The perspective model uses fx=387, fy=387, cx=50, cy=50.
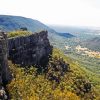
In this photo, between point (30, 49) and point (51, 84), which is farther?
point (30, 49)

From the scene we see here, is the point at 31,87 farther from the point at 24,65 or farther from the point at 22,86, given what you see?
the point at 24,65

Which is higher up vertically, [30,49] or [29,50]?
[30,49]

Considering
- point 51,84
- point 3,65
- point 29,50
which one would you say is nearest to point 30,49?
point 29,50

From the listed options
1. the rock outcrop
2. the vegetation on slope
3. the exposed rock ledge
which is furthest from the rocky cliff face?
the rock outcrop

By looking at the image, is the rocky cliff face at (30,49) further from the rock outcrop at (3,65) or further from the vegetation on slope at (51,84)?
the rock outcrop at (3,65)

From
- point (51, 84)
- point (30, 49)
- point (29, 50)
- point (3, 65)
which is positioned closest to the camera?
point (3, 65)

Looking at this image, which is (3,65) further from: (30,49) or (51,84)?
(30,49)

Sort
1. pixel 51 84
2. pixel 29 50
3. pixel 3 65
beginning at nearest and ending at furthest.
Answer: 1. pixel 3 65
2. pixel 51 84
3. pixel 29 50

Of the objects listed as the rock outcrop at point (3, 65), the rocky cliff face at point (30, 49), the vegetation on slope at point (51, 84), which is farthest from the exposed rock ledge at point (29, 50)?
the vegetation on slope at point (51, 84)
